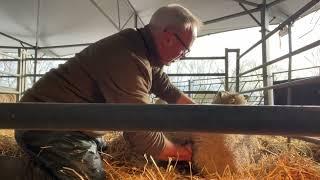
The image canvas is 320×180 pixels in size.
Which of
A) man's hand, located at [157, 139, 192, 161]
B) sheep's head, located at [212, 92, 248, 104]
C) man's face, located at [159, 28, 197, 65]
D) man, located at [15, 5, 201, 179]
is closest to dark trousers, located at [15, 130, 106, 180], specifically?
man, located at [15, 5, 201, 179]

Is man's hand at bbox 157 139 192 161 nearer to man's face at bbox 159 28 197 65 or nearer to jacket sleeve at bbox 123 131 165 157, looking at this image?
jacket sleeve at bbox 123 131 165 157

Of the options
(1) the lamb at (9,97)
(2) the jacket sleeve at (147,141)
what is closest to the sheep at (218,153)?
(2) the jacket sleeve at (147,141)

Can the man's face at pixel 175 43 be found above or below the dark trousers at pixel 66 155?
above

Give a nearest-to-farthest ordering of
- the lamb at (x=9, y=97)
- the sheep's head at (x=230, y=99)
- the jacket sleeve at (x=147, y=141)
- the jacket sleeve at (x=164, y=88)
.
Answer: the jacket sleeve at (x=147, y=141), the sheep's head at (x=230, y=99), the jacket sleeve at (x=164, y=88), the lamb at (x=9, y=97)

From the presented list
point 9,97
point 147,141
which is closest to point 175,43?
point 147,141

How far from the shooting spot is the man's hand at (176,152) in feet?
6.98

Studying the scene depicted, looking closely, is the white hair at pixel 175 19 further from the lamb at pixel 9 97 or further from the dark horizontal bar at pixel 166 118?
the lamb at pixel 9 97

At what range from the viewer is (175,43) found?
7.31 feet

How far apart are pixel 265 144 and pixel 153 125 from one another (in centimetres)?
277

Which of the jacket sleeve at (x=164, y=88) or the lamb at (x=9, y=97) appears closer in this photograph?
the jacket sleeve at (x=164, y=88)

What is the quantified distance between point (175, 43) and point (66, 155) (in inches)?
30.6

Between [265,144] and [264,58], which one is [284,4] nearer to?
[264,58]

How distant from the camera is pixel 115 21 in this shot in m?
9.71

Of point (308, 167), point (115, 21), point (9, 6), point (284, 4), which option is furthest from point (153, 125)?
point (115, 21)
